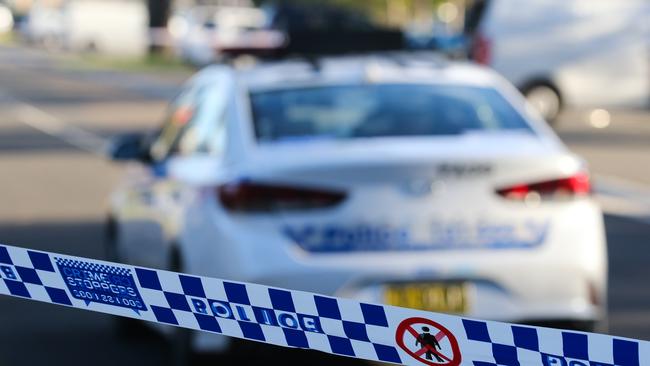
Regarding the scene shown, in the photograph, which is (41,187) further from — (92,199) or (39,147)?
(39,147)

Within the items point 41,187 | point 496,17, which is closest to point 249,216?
point 41,187

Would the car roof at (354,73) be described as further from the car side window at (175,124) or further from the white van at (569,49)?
the white van at (569,49)

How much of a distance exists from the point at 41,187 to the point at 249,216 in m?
10.6

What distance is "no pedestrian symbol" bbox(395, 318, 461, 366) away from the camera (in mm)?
3570

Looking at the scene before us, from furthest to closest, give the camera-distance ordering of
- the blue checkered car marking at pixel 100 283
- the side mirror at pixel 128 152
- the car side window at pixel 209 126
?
the side mirror at pixel 128 152 < the car side window at pixel 209 126 < the blue checkered car marking at pixel 100 283

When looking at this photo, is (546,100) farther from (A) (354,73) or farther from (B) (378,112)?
(B) (378,112)

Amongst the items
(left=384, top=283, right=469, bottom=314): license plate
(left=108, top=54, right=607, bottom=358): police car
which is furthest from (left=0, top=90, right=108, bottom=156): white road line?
(left=384, top=283, right=469, bottom=314): license plate

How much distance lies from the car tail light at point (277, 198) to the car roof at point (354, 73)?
913mm

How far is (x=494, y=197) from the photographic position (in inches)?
268

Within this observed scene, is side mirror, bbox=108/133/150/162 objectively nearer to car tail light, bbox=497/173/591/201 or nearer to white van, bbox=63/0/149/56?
car tail light, bbox=497/173/591/201

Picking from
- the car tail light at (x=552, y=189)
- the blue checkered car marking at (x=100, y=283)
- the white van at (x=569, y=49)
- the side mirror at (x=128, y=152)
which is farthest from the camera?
the white van at (x=569, y=49)

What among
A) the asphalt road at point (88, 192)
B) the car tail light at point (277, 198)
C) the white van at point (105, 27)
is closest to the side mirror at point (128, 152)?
the asphalt road at point (88, 192)

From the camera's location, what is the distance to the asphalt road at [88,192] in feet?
27.4

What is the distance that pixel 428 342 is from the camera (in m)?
3.60
